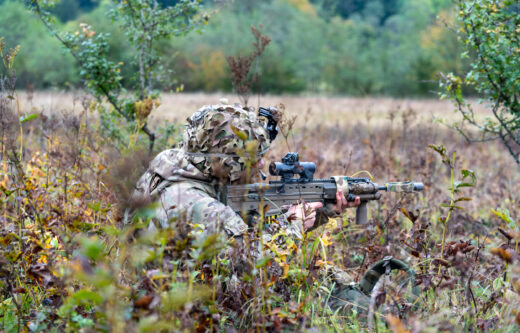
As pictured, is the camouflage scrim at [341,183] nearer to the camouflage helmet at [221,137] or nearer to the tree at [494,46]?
the camouflage helmet at [221,137]

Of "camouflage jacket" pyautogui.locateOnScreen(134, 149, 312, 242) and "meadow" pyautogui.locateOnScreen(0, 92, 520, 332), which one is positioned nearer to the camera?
"meadow" pyautogui.locateOnScreen(0, 92, 520, 332)

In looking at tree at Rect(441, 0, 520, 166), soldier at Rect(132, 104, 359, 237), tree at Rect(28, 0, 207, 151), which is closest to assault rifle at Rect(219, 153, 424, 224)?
soldier at Rect(132, 104, 359, 237)

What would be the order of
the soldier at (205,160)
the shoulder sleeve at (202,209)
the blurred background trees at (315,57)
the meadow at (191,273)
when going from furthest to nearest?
1. the blurred background trees at (315,57)
2. the soldier at (205,160)
3. the shoulder sleeve at (202,209)
4. the meadow at (191,273)

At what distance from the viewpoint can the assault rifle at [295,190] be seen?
A: 3.31 metres

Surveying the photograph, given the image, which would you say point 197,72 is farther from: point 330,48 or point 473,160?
point 473,160

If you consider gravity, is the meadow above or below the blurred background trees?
below

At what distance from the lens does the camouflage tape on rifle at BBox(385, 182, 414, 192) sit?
4.05m

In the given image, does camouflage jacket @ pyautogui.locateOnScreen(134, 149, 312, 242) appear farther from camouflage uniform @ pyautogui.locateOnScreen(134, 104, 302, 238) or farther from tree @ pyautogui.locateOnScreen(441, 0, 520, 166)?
tree @ pyautogui.locateOnScreen(441, 0, 520, 166)

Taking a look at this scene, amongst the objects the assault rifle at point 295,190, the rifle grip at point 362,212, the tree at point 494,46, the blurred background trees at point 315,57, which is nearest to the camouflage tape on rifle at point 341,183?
the assault rifle at point 295,190

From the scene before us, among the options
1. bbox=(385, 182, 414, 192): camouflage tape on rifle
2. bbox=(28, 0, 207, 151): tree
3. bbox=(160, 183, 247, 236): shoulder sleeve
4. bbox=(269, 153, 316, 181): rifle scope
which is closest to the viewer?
bbox=(160, 183, 247, 236): shoulder sleeve

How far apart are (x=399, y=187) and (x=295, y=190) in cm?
101

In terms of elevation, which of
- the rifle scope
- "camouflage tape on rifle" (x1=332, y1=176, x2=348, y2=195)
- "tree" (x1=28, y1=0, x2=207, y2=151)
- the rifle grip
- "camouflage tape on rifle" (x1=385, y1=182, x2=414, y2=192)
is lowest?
the rifle grip

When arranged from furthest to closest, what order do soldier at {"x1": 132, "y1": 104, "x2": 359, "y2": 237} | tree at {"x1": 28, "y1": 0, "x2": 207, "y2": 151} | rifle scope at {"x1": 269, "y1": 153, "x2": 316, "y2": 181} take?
tree at {"x1": 28, "y1": 0, "x2": 207, "y2": 151}, rifle scope at {"x1": 269, "y1": 153, "x2": 316, "y2": 181}, soldier at {"x1": 132, "y1": 104, "x2": 359, "y2": 237}

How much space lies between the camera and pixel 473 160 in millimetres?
8531
